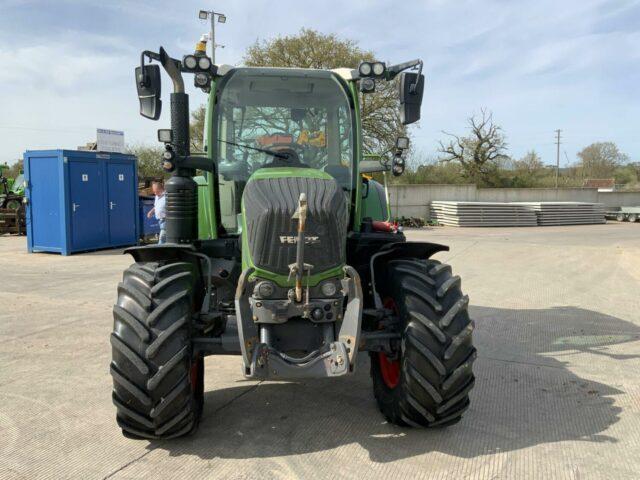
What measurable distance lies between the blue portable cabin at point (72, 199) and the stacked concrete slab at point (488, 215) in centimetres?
1494

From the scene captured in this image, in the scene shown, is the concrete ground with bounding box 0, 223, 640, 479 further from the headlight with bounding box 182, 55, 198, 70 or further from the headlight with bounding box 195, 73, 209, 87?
the headlight with bounding box 182, 55, 198, 70

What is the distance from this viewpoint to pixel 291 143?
4453 millimetres

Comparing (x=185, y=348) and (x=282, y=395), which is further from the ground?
(x=185, y=348)

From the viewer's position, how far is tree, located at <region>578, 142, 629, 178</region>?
5503 centimetres

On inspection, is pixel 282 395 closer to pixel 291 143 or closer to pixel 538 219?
pixel 291 143

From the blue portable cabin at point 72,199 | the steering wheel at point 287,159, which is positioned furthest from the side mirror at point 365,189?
the blue portable cabin at point 72,199

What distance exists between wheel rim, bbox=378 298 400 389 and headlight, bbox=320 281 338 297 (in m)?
0.55

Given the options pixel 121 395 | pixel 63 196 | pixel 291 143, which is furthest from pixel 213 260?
pixel 63 196

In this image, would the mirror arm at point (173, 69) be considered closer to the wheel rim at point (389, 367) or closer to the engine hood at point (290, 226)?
the engine hood at point (290, 226)

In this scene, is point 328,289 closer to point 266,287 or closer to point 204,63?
point 266,287

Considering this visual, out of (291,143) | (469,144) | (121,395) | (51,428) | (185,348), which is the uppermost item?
(469,144)

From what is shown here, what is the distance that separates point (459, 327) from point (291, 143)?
1991 millimetres

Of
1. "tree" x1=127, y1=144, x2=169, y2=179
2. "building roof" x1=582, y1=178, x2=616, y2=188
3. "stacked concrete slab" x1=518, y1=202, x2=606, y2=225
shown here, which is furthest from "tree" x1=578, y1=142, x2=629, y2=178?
"tree" x1=127, y1=144, x2=169, y2=179

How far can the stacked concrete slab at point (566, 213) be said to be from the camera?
25.1 meters
